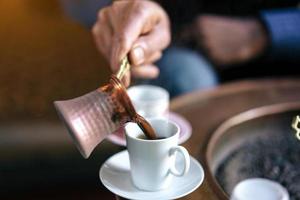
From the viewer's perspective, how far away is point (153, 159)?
680 mm

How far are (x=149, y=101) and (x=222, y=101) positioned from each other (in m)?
0.15

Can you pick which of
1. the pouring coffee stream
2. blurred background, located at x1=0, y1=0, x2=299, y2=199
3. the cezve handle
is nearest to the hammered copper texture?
the pouring coffee stream

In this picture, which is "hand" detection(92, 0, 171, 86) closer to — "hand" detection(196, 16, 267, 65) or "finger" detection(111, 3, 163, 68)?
"finger" detection(111, 3, 163, 68)

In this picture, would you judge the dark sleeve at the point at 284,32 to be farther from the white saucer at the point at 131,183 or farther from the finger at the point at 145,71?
the white saucer at the point at 131,183

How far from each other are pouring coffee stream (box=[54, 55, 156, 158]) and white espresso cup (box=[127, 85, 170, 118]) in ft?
0.82

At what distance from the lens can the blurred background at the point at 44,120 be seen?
162cm

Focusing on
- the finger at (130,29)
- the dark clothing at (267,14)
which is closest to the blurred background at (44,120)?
the dark clothing at (267,14)

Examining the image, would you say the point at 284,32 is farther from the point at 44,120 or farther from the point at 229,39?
the point at 44,120

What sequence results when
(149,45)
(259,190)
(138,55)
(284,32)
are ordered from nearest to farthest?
(259,190) → (138,55) → (149,45) → (284,32)

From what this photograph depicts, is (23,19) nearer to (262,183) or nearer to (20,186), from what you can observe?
(20,186)

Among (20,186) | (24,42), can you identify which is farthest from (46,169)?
(24,42)

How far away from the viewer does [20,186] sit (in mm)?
1628


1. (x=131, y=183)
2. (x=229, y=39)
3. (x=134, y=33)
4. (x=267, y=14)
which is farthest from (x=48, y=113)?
(x=131, y=183)

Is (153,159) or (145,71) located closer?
(153,159)
